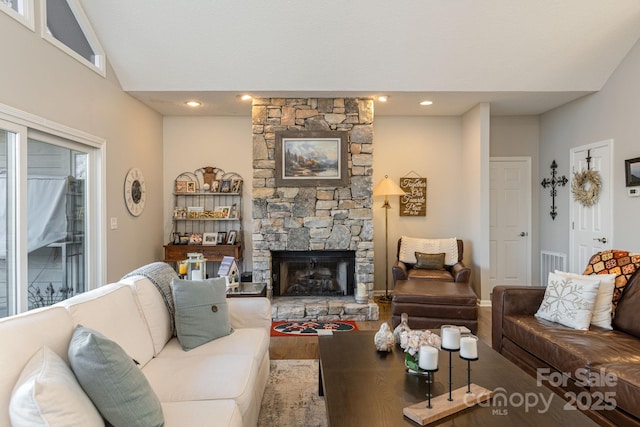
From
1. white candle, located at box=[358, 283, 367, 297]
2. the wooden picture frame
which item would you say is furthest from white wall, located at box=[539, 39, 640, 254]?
white candle, located at box=[358, 283, 367, 297]

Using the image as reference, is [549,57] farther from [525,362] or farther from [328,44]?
[525,362]

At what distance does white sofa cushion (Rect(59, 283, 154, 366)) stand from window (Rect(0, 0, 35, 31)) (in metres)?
2.14

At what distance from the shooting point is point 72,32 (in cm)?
356

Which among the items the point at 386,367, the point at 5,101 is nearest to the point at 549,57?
the point at 386,367

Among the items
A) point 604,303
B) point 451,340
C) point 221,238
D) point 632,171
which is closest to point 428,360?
point 451,340

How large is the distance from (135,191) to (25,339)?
146 inches

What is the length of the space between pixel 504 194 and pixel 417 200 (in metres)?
1.30

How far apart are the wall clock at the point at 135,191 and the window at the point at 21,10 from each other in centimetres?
195

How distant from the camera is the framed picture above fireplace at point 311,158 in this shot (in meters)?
4.70

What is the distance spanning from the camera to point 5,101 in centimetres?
260

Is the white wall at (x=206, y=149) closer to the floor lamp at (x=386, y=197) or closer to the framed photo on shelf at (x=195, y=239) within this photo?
the framed photo on shelf at (x=195, y=239)

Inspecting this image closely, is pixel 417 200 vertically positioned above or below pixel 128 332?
above

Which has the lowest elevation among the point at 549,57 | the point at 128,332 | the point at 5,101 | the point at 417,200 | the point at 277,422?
the point at 277,422

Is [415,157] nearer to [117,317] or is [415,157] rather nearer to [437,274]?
[437,274]
